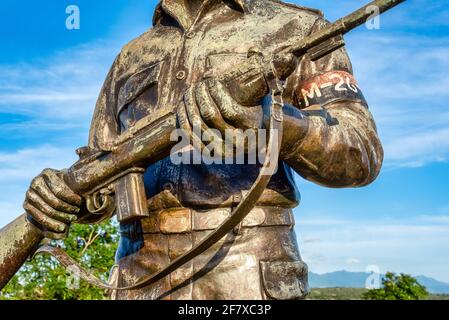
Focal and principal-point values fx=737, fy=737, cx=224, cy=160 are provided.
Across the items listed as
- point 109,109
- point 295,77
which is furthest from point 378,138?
point 109,109

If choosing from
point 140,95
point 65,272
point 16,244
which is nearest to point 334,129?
point 140,95

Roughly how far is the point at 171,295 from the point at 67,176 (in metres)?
1.06

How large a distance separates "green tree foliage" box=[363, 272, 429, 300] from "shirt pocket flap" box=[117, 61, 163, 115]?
28.9m

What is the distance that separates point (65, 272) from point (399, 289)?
65.5 ft

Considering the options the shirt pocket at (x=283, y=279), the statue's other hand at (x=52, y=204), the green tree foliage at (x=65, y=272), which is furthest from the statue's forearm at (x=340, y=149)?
the green tree foliage at (x=65, y=272)

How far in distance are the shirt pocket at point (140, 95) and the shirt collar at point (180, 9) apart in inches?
13.7

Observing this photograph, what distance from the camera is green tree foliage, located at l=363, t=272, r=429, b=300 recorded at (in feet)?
107

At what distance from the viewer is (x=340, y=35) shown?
379 cm

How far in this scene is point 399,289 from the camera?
111 ft

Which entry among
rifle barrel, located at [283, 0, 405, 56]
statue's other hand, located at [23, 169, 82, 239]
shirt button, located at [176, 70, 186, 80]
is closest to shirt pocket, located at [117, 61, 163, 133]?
shirt button, located at [176, 70, 186, 80]

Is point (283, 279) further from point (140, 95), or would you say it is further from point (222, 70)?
point (140, 95)

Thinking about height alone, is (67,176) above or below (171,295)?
above
